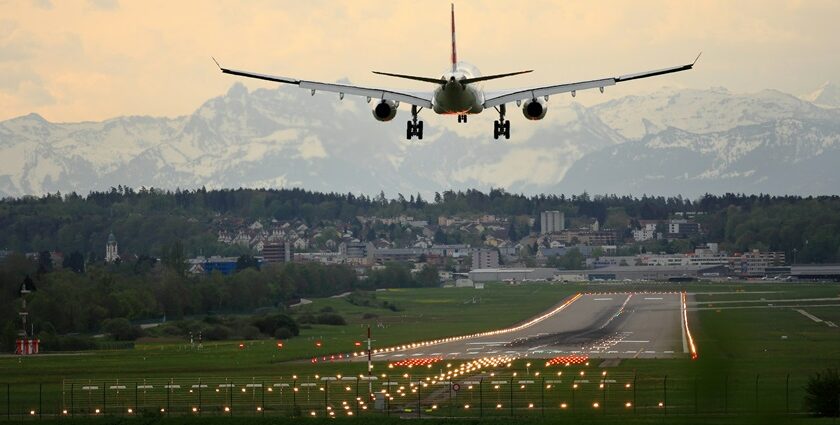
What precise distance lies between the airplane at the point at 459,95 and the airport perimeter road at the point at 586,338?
26.9 meters

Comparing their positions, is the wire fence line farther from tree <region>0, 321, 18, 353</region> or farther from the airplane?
tree <region>0, 321, 18, 353</region>

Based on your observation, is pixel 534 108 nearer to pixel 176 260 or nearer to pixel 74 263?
pixel 176 260

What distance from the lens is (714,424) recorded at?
3178 cm

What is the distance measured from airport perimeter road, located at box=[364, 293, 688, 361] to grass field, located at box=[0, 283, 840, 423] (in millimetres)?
3586

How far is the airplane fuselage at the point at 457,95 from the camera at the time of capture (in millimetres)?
56062

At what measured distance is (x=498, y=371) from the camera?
79.1m

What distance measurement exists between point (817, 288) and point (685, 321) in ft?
224

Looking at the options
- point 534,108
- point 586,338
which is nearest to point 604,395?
point 534,108

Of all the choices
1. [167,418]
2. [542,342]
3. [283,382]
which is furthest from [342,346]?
[167,418]

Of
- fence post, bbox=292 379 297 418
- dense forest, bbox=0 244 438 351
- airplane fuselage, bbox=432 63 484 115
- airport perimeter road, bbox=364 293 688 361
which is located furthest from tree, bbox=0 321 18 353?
airplane fuselage, bbox=432 63 484 115

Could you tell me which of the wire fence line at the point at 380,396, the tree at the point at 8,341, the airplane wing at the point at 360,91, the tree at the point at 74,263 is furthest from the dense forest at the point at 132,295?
the airplane wing at the point at 360,91

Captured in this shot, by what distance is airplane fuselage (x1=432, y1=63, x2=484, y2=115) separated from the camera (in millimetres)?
56062

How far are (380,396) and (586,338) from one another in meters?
48.8

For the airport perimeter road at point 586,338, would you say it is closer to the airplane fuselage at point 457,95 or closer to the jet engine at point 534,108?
the jet engine at point 534,108
